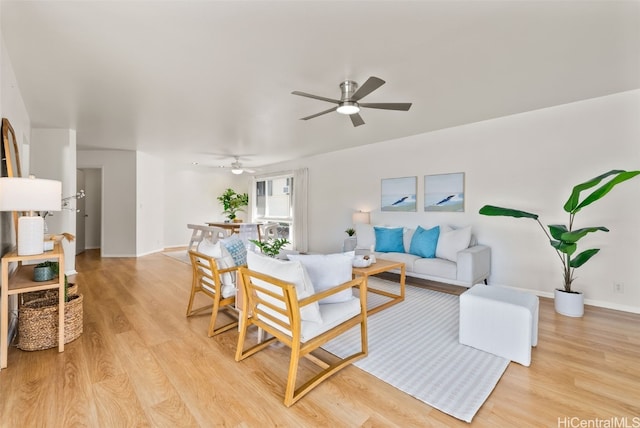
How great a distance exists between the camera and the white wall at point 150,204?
6.57m

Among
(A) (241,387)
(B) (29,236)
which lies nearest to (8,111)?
(B) (29,236)

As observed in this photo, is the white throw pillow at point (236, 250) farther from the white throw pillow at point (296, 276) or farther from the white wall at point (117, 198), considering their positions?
the white wall at point (117, 198)

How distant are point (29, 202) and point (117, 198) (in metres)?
5.12

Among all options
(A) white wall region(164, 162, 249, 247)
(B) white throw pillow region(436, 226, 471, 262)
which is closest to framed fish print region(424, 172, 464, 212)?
(B) white throw pillow region(436, 226, 471, 262)

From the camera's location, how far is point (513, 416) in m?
1.60

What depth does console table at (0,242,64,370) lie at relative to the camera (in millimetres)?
1974

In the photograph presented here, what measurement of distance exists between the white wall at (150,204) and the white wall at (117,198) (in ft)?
0.43

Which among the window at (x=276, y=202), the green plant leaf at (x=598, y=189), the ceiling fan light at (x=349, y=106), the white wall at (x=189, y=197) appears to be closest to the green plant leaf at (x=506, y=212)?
the green plant leaf at (x=598, y=189)

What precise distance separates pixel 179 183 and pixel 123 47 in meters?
6.48

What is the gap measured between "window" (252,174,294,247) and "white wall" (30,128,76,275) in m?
4.44

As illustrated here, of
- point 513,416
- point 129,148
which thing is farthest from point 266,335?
point 129,148

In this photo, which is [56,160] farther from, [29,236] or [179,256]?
[29,236]

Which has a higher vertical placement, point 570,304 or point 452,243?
point 452,243

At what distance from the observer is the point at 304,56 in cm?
235
